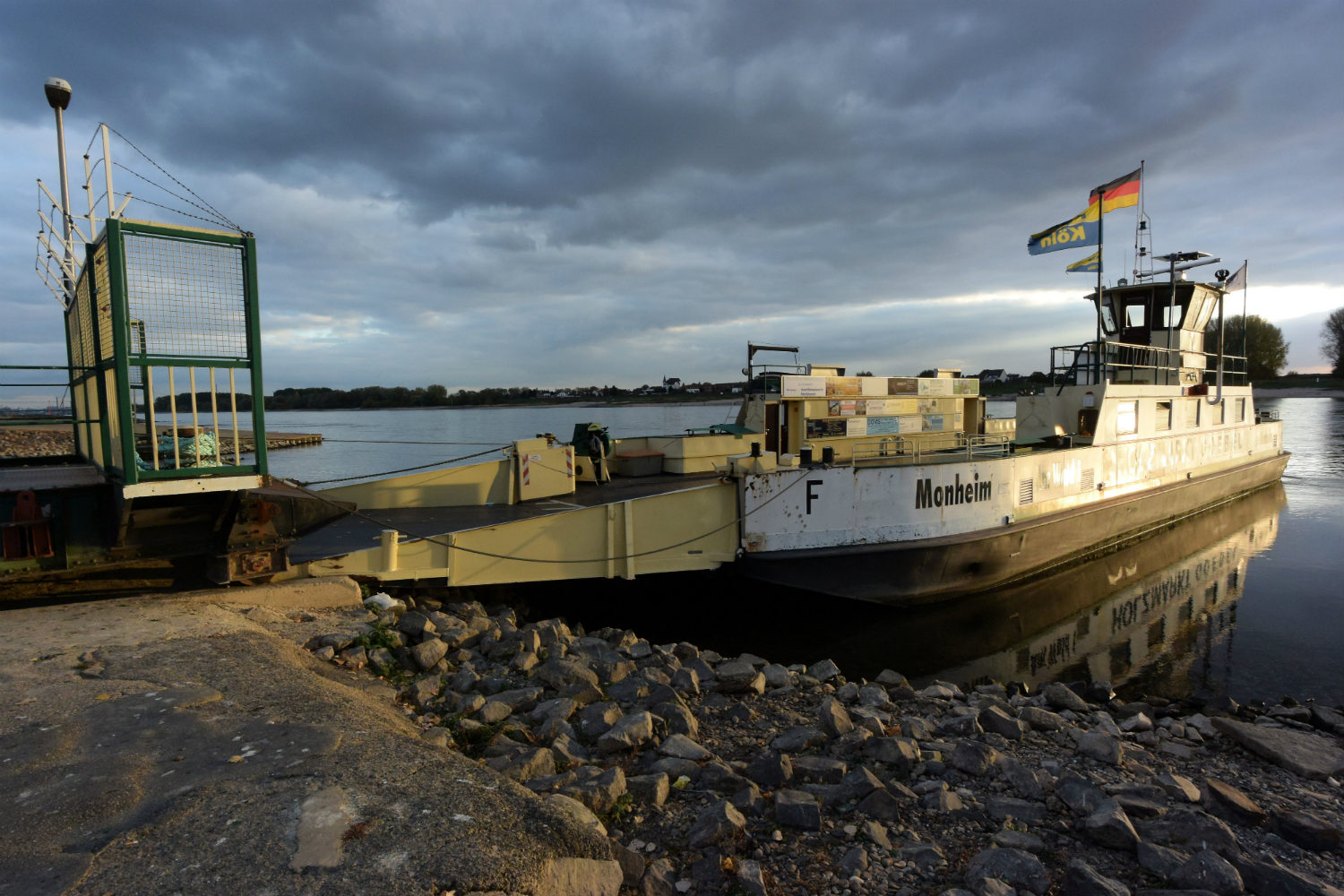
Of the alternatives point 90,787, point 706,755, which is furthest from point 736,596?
point 90,787

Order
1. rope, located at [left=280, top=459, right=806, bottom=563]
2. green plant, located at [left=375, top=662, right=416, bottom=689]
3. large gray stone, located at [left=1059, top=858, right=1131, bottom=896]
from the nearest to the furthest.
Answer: large gray stone, located at [left=1059, top=858, right=1131, bottom=896] → green plant, located at [left=375, top=662, right=416, bottom=689] → rope, located at [left=280, top=459, right=806, bottom=563]

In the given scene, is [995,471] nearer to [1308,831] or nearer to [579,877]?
[1308,831]

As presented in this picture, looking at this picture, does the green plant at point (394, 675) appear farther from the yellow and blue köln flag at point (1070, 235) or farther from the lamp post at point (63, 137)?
the yellow and blue köln flag at point (1070, 235)

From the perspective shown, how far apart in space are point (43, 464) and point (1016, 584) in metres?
14.9

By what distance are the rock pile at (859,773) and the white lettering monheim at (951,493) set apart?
408 centimetres

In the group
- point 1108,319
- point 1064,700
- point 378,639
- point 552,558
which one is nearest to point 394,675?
point 378,639

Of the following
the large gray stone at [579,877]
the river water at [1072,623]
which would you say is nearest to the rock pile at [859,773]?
the large gray stone at [579,877]

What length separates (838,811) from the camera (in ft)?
12.7

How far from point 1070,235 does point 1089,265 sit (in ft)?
3.03

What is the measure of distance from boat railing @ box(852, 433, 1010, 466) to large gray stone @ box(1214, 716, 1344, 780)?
5.48 meters

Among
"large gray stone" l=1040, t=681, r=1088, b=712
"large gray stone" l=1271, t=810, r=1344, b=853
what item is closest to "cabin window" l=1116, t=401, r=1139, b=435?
"large gray stone" l=1040, t=681, r=1088, b=712

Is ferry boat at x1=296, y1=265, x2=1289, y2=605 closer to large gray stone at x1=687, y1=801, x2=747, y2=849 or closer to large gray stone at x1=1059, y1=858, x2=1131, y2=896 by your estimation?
large gray stone at x1=687, y1=801, x2=747, y2=849

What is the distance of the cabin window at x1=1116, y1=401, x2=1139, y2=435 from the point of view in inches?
573

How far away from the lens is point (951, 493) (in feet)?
36.1
